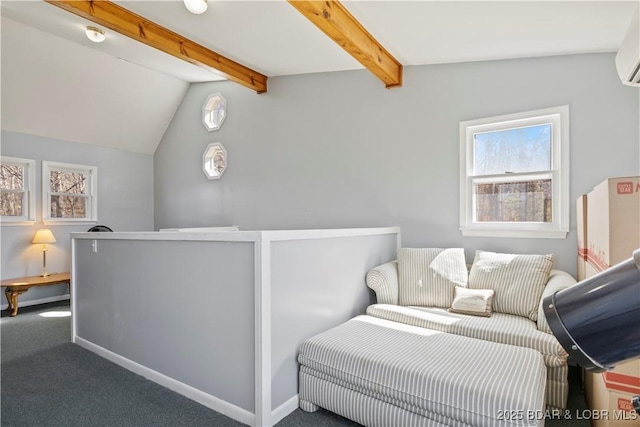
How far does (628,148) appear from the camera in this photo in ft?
8.23

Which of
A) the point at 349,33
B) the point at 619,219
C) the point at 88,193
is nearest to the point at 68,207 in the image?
the point at 88,193

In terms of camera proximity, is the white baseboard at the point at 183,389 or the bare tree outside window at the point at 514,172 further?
the bare tree outside window at the point at 514,172

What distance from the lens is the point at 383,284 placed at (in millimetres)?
2725

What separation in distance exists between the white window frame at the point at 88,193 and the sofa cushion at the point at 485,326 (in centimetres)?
486

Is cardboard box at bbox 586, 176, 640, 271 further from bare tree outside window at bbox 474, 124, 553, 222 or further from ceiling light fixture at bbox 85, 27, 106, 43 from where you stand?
ceiling light fixture at bbox 85, 27, 106, 43

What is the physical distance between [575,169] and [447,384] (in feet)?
7.09

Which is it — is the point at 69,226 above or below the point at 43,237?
above

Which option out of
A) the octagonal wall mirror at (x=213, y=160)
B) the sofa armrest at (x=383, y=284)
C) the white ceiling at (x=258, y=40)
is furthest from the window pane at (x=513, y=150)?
the octagonal wall mirror at (x=213, y=160)

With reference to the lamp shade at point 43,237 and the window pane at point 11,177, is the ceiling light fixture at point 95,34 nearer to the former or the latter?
the window pane at point 11,177

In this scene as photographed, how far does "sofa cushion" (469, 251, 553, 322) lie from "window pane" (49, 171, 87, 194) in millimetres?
5598

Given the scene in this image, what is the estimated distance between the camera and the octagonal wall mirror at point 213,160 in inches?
202

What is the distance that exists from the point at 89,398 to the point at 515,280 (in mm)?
2950

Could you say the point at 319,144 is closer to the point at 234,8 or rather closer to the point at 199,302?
the point at 234,8

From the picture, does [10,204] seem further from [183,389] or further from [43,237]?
[183,389]
